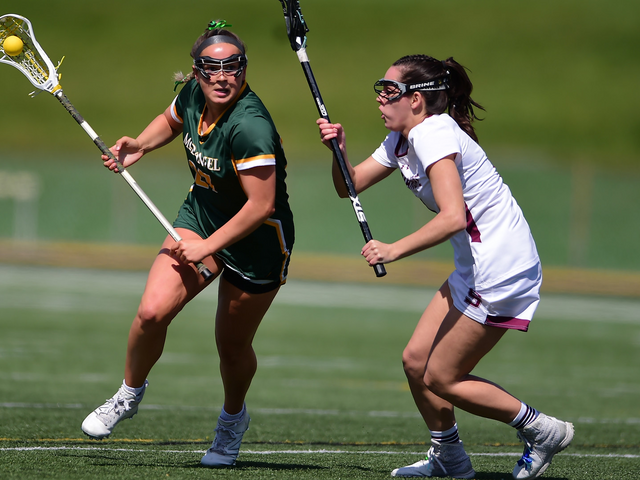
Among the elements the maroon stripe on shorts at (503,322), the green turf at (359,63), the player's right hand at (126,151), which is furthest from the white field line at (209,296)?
the green turf at (359,63)

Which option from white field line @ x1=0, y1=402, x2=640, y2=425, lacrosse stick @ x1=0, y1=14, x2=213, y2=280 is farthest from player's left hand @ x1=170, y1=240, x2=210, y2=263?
white field line @ x1=0, y1=402, x2=640, y2=425

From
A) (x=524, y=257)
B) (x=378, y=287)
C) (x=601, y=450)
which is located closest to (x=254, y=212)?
(x=524, y=257)

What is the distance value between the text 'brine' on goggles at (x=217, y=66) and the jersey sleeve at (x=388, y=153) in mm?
821

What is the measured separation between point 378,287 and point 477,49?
59.3 feet

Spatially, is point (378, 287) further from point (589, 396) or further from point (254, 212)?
point (254, 212)

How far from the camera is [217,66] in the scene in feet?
13.2

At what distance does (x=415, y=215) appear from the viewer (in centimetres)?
1858

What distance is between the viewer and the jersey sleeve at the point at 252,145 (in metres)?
3.90

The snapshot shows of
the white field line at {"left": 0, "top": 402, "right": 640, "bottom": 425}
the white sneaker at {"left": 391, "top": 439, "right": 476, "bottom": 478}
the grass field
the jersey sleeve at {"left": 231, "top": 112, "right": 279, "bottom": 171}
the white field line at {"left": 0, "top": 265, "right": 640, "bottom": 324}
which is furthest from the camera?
the white field line at {"left": 0, "top": 265, "right": 640, "bottom": 324}

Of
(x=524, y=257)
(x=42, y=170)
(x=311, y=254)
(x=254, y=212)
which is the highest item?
(x=254, y=212)

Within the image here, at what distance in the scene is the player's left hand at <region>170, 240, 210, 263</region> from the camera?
404cm

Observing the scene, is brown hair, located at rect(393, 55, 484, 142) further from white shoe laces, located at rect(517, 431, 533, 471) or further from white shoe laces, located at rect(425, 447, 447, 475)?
white shoe laces, located at rect(425, 447, 447, 475)

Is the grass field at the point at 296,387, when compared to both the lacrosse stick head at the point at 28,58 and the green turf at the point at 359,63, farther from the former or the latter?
the green turf at the point at 359,63

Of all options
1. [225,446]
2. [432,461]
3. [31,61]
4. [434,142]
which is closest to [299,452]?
[225,446]
